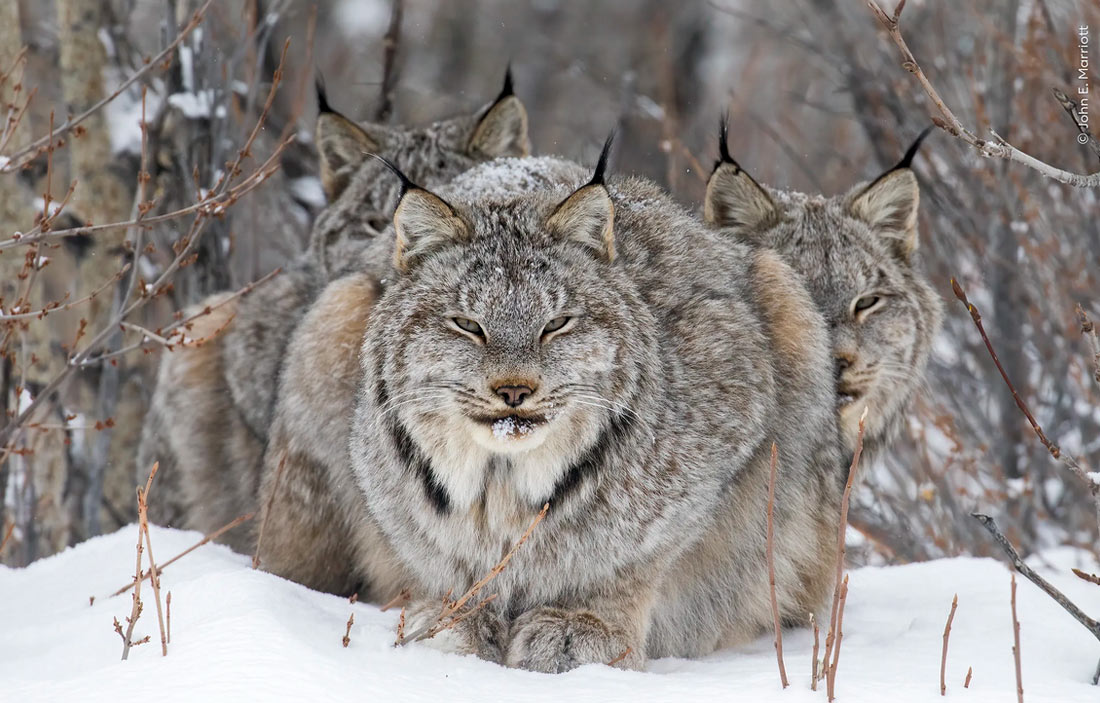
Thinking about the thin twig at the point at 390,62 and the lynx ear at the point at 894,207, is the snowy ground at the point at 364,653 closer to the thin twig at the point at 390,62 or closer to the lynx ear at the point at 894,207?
the lynx ear at the point at 894,207

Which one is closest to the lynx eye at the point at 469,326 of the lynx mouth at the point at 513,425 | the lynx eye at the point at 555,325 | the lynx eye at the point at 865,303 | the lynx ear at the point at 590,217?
the lynx eye at the point at 555,325

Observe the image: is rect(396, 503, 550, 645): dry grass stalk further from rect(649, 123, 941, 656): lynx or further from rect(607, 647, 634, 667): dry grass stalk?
rect(649, 123, 941, 656): lynx

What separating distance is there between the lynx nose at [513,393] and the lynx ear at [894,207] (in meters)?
2.27

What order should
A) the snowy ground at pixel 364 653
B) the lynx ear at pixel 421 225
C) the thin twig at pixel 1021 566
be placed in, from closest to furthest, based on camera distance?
the snowy ground at pixel 364 653 → the thin twig at pixel 1021 566 → the lynx ear at pixel 421 225

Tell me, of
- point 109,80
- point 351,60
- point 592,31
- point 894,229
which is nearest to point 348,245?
point 109,80

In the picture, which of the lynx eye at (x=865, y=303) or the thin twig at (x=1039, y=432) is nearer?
the thin twig at (x=1039, y=432)

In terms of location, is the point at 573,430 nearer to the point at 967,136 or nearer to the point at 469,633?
the point at 469,633

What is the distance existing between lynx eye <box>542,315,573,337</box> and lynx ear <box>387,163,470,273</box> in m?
0.50

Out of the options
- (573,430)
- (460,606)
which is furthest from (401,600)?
(573,430)

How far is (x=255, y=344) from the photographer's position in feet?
19.2

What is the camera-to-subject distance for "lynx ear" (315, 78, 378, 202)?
6359 millimetres

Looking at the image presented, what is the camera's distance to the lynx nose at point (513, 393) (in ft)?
12.8

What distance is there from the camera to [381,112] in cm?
807

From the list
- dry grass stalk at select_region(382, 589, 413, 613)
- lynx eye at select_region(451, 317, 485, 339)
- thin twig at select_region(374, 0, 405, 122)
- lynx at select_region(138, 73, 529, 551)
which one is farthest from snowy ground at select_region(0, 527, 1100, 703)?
thin twig at select_region(374, 0, 405, 122)
